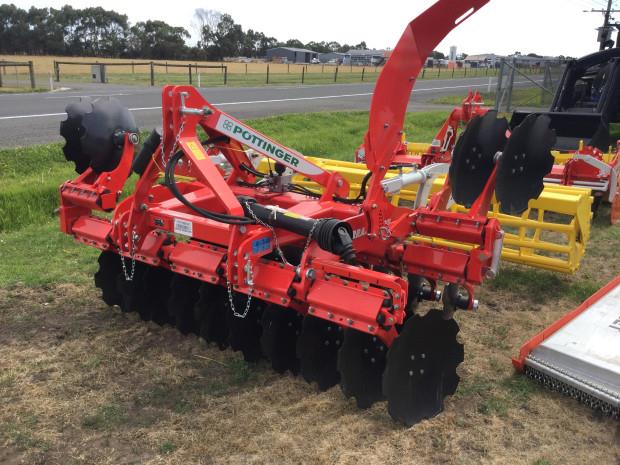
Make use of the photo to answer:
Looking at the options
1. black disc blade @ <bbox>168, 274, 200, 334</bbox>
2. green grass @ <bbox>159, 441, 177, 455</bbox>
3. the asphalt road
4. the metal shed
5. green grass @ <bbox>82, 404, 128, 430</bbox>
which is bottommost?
green grass @ <bbox>82, 404, 128, 430</bbox>

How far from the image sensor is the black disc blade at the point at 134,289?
4.41 meters

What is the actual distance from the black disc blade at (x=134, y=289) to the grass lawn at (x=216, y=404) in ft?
0.45

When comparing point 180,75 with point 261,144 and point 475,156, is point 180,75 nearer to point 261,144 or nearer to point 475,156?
point 261,144

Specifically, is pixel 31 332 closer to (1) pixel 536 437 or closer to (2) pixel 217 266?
(2) pixel 217 266

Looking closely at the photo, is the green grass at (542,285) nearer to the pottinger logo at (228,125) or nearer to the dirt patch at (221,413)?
the dirt patch at (221,413)

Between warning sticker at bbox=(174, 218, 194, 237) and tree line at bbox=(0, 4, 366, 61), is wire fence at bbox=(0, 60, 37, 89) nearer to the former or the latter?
warning sticker at bbox=(174, 218, 194, 237)

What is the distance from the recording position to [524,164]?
3.43m

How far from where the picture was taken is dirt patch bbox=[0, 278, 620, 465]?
2988mm

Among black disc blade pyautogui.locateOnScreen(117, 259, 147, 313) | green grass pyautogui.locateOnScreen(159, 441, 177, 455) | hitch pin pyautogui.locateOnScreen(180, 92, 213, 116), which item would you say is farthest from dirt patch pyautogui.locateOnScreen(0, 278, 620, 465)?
hitch pin pyautogui.locateOnScreen(180, 92, 213, 116)

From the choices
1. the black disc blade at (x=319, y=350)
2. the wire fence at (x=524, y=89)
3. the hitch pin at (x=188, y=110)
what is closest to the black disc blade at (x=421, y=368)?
the black disc blade at (x=319, y=350)

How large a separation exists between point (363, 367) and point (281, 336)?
69 cm

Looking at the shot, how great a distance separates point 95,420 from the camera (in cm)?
323

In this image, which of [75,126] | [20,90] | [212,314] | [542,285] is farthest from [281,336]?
[20,90]

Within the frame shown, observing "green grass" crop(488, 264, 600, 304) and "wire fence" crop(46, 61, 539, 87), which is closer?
"green grass" crop(488, 264, 600, 304)
